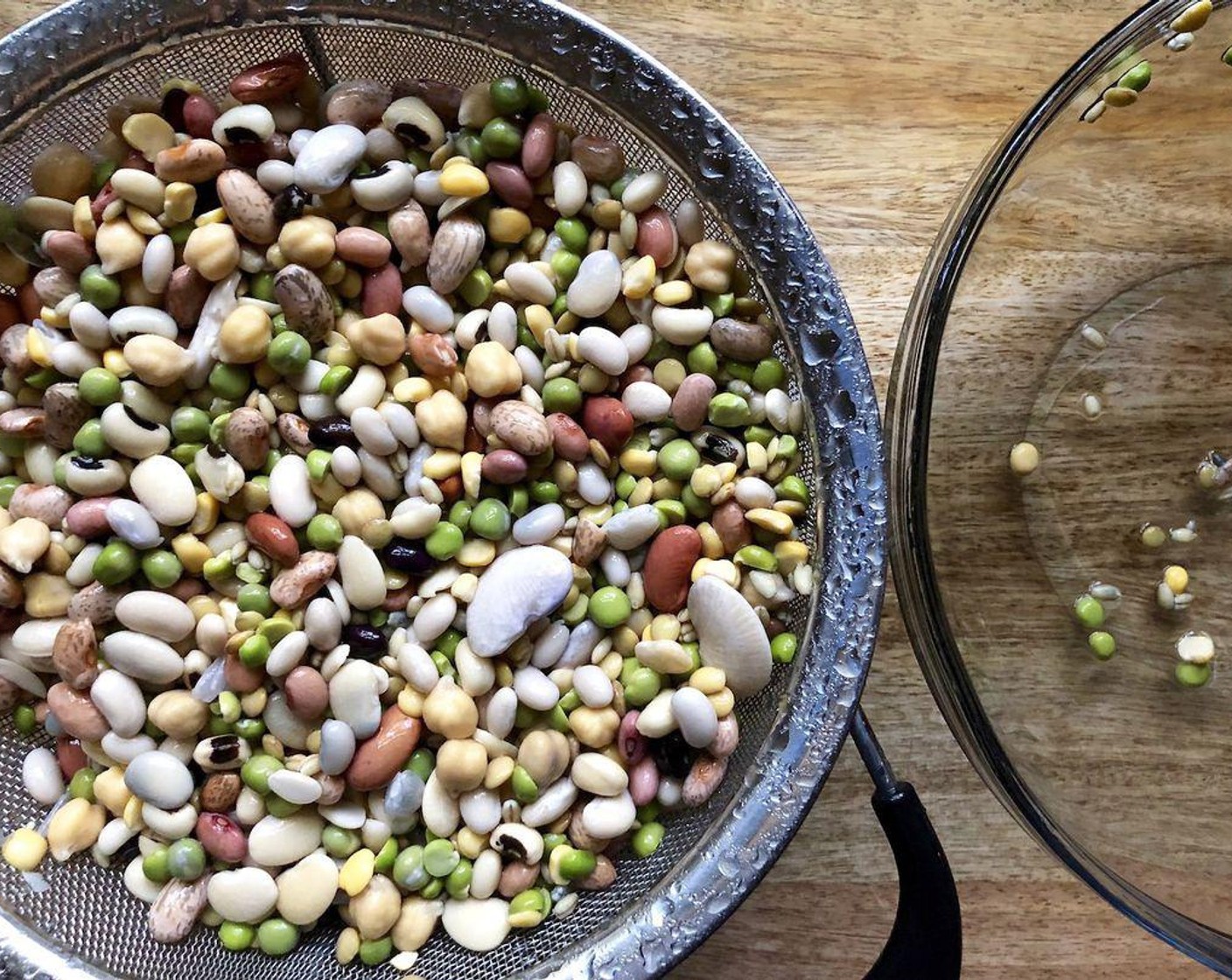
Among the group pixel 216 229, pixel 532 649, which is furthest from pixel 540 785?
pixel 216 229

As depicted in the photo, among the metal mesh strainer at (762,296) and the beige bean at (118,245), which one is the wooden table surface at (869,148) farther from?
the beige bean at (118,245)

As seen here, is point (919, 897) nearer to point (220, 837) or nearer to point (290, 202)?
point (220, 837)

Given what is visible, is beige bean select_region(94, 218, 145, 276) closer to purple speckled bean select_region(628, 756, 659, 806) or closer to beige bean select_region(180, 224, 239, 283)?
beige bean select_region(180, 224, 239, 283)

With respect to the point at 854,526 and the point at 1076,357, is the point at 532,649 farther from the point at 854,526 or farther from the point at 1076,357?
the point at 1076,357

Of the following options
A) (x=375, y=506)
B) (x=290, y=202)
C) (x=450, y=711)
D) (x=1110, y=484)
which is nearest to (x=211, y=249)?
(x=290, y=202)

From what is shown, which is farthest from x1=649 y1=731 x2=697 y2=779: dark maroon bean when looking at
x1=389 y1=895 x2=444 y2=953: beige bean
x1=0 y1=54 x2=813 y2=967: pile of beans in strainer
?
x1=389 y1=895 x2=444 y2=953: beige bean

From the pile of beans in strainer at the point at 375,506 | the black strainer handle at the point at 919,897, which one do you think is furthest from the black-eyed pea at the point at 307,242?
the black strainer handle at the point at 919,897

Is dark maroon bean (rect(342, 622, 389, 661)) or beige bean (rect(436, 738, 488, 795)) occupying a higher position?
dark maroon bean (rect(342, 622, 389, 661))

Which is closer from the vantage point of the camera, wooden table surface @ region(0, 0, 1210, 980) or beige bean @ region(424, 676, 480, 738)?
beige bean @ region(424, 676, 480, 738)
